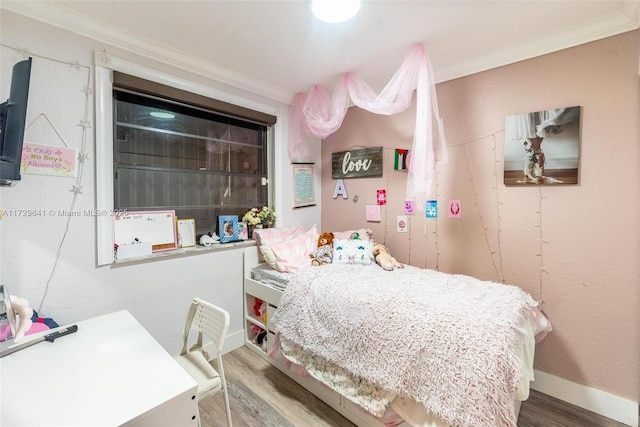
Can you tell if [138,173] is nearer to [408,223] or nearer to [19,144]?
[19,144]

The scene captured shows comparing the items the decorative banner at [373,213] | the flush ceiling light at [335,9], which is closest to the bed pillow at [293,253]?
the decorative banner at [373,213]

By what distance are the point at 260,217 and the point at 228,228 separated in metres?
0.33

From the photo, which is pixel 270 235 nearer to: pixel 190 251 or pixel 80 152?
pixel 190 251

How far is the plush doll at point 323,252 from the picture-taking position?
7.80ft

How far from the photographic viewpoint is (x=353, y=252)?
237 cm

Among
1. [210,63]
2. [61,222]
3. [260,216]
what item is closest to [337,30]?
[210,63]

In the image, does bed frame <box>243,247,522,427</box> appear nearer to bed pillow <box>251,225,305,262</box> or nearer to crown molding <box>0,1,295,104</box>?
bed pillow <box>251,225,305,262</box>

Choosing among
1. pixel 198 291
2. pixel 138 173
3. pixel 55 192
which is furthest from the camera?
pixel 198 291

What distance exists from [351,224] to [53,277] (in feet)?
7.72

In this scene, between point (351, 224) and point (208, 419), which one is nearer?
point (208, 419)

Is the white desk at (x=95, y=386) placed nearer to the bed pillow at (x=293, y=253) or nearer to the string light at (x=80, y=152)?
the string light at (x=80, y=152)

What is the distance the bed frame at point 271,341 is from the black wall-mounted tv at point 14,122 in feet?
5.07

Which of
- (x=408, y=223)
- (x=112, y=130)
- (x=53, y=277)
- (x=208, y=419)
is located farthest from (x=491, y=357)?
(x=112, y=130)

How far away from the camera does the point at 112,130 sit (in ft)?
5.95
